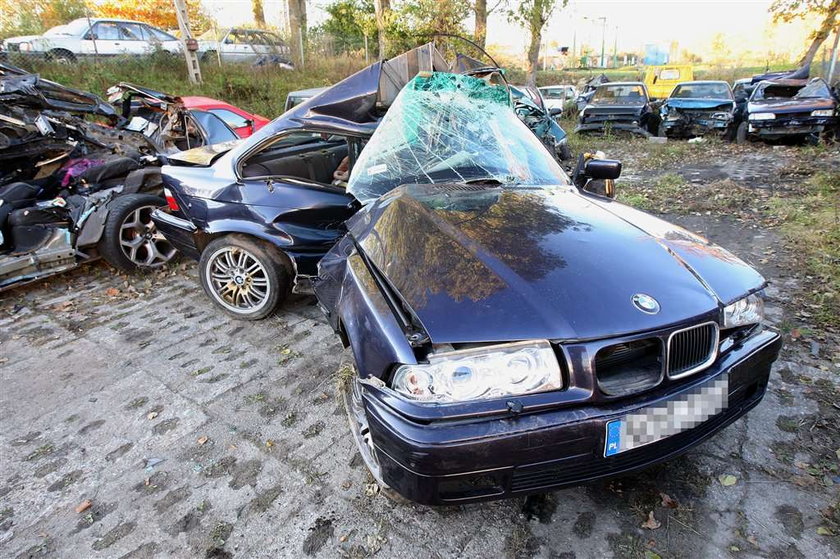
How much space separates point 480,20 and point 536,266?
17324 mm

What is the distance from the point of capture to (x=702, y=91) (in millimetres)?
13125

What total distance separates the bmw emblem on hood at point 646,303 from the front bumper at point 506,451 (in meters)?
0.30

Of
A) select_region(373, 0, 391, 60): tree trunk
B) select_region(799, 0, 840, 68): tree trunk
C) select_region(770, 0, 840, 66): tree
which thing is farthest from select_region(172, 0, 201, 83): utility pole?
select_region(799, 0, 840, 68): tree trunk

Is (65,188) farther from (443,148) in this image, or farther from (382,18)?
(382,18)

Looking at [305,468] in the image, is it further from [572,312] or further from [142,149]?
[142,149]

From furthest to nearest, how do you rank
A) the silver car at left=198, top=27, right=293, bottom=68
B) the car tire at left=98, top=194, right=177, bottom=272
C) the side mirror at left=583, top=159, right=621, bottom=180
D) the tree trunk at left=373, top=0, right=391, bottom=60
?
the silver car at left=198, top=27, right=293, bottom=68 < the tree trunk at left=373, top=0, right=391, bottom=60 < the car tire at left=98, top=194, right=177, bottom=272 < the side mirror at left=583, top=159, right=621, bottom=180

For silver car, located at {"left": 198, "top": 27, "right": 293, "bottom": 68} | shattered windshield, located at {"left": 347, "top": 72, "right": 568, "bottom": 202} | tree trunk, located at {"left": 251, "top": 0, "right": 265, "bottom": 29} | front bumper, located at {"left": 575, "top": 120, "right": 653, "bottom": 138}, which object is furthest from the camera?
tree trunk, located at {"left": 251, "top": 0, "right": 265, "bottom": 29}

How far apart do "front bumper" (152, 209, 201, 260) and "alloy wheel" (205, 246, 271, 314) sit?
0.27m

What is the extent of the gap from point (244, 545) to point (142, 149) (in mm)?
5648

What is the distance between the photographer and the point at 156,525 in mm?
2133

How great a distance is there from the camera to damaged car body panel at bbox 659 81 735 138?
12.2 meters

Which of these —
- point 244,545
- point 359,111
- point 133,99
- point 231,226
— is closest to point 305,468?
point 244,545

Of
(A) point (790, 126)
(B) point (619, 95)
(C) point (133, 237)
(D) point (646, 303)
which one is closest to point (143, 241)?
(C) point (133, 237)

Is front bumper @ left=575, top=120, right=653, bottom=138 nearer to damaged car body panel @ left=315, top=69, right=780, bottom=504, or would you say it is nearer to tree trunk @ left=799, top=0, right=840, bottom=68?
tree trunk @ left=799, top=0, right=840, bottom=68
